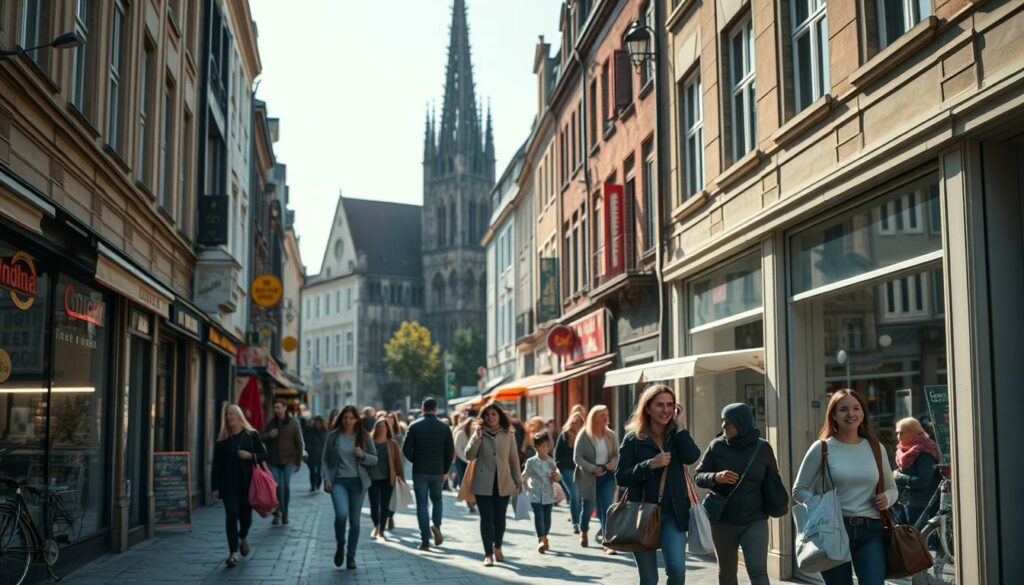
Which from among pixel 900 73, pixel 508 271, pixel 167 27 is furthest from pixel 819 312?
pixel 508 271

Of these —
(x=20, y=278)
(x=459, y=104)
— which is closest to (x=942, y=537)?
(x=20, y=278)

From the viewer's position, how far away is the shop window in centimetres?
900

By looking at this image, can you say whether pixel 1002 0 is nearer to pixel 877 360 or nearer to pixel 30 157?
pixel 877 360

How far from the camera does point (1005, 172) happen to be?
799 centimetres

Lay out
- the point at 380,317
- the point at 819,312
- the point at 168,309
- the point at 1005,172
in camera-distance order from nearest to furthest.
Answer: the point at 1005,172 → the point at 819,312 → the point at 168,309 → the point at 380,317

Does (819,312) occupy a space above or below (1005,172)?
below

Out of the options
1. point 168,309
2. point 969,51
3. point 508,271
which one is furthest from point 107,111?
point 508,271

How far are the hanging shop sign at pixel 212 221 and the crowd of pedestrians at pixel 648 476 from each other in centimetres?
509

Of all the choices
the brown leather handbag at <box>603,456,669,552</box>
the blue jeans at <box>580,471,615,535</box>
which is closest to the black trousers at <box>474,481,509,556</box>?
the blue jeans at <box>580,471,615,535</box>

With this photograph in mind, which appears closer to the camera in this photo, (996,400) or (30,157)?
(996,400)

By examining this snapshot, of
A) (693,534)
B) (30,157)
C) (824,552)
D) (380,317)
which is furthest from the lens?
(380,317)

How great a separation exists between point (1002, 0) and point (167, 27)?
1349 cm

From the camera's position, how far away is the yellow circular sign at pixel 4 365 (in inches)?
372

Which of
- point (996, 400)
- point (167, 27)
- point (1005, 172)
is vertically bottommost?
point (996, 400)
